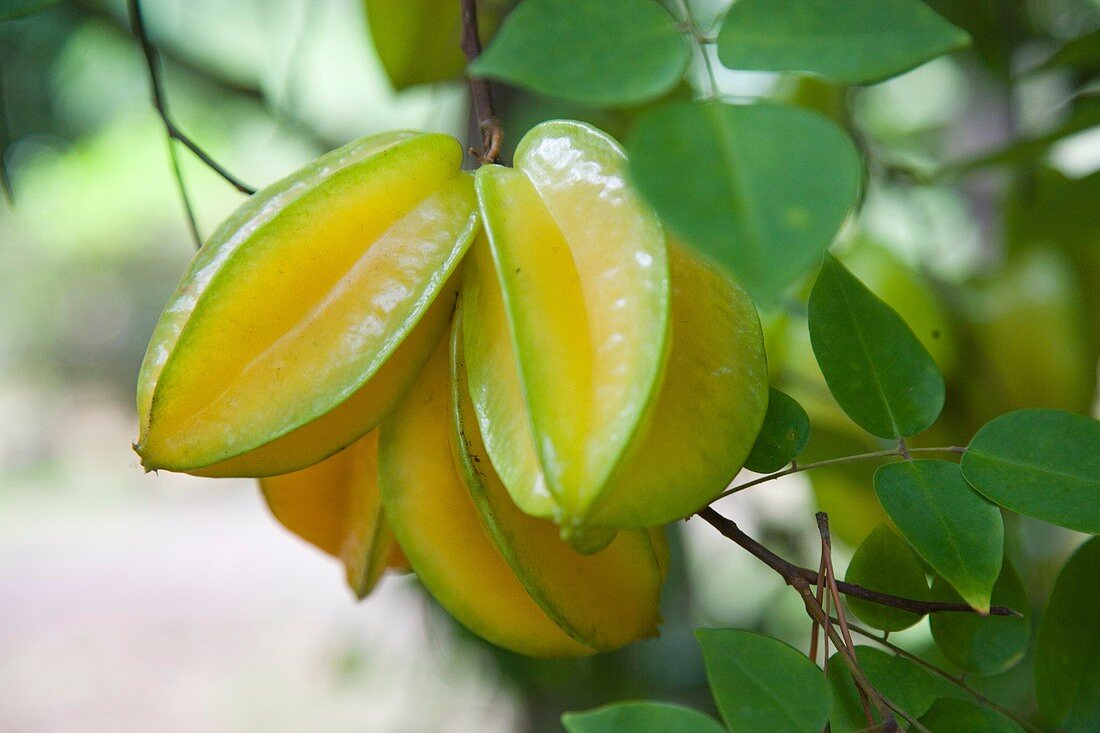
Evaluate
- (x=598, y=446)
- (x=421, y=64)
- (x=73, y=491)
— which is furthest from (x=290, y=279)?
(x=73, y=491)

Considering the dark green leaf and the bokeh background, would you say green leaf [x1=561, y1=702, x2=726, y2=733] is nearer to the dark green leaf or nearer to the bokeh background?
the bokeh background

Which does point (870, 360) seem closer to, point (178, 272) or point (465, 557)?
point (465, 557)

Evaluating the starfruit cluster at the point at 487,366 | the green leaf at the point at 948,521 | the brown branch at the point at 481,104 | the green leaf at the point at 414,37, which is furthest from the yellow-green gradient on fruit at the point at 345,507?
the green leaf at the point at 414,37

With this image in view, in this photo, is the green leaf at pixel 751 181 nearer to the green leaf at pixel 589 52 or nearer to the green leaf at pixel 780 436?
the green leaf at pixel 589 52

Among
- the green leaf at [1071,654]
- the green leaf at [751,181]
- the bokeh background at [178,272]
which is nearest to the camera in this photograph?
the green leaf at [751,181]

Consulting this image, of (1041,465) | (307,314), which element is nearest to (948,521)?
(1041,465)

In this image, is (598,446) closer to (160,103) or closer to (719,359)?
(719,359)

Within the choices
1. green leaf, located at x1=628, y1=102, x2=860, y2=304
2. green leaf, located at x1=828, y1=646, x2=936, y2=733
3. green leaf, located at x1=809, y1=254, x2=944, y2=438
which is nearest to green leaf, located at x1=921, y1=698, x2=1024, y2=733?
green leaf, located at x1=828, y1=646, x2=936, y2=733
